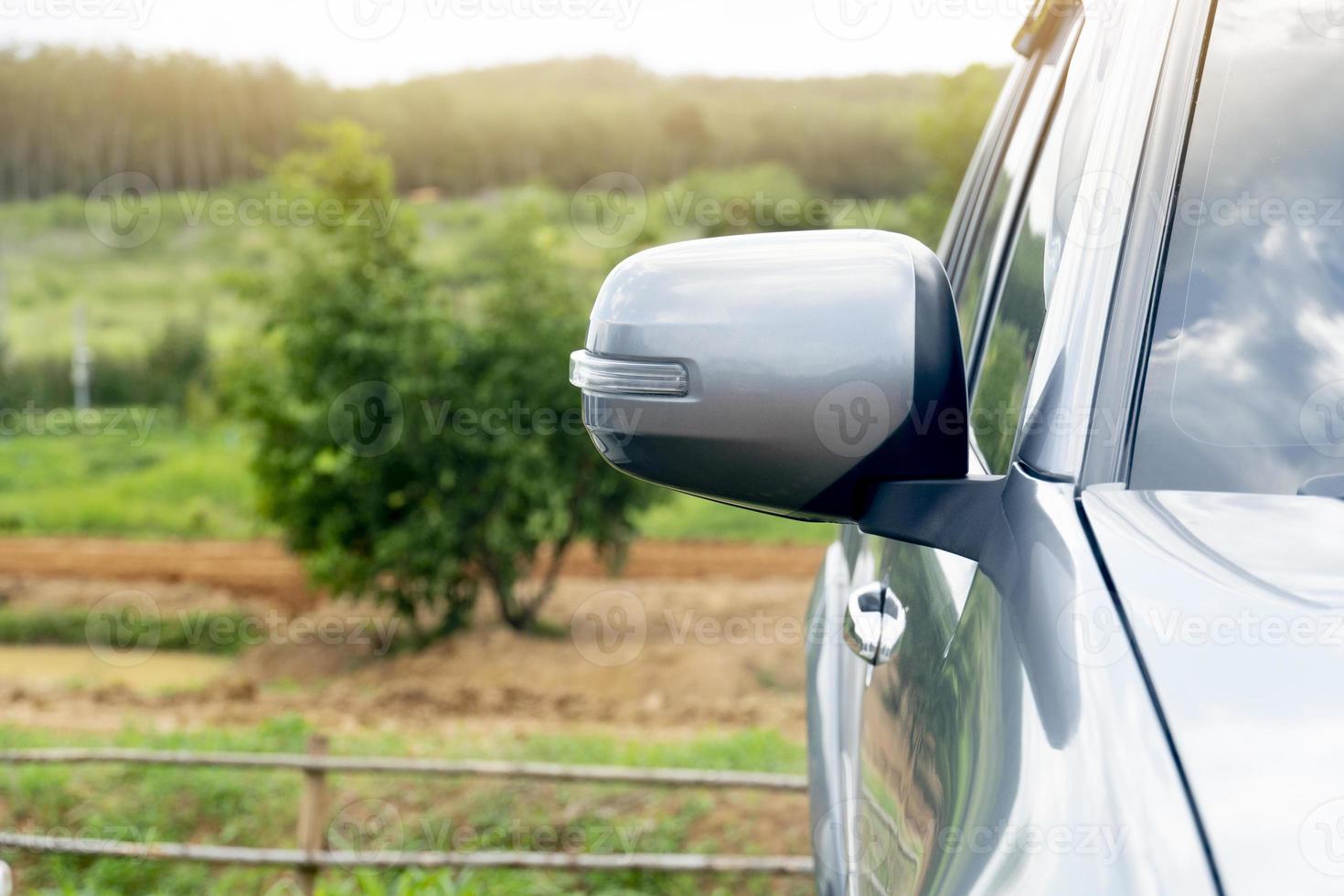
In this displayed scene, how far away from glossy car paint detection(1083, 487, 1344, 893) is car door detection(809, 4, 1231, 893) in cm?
2

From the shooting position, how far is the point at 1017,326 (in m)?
1.34

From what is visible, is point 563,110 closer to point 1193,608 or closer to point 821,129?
point 821,129

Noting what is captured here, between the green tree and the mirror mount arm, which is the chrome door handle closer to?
the mirror mount arm

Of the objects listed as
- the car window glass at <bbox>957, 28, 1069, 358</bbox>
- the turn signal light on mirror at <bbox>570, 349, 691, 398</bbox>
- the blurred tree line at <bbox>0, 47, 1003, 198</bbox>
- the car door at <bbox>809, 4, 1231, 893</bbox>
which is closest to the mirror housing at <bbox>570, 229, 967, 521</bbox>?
the turn signal light on mirror at <bbox>570, 349, 691, 398</bbox>

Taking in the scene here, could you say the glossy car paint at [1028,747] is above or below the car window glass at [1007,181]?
below

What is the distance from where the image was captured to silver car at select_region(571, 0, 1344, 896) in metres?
0.75

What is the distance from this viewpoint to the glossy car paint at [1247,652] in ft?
2.19

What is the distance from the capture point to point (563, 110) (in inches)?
493

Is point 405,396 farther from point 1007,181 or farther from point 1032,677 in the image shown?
point 1032,677

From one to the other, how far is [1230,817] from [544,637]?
262 inches

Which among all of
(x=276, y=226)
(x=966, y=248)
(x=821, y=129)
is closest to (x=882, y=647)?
(x=966, y=248)

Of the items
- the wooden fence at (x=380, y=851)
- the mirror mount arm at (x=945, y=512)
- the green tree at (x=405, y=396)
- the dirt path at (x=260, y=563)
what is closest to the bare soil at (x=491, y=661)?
the dirt path at (x=260, y=563)

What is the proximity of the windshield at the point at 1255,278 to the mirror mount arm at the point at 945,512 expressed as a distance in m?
0.12

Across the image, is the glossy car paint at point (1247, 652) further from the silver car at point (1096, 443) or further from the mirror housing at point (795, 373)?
the mirror housing at point (795, 373)
